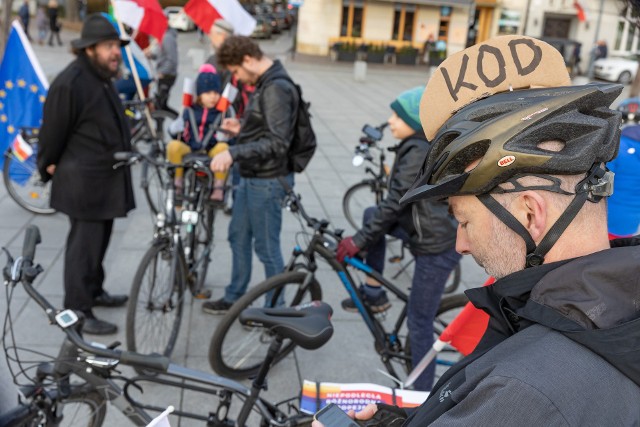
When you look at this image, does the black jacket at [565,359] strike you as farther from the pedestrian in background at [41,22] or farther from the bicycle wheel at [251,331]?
the pedestrian in background at [41,22]

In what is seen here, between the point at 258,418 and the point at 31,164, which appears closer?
the point at 258,418

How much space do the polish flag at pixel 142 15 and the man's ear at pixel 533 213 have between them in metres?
5.17

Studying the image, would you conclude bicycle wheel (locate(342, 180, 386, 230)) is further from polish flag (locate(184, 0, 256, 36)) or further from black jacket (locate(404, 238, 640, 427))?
black jacket (locate(404, 238, 640, 427))

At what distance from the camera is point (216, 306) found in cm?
457

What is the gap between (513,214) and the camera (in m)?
1.33

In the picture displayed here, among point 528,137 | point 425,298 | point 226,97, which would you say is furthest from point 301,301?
point 528,137

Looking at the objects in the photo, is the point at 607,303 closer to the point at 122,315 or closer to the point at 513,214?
the point at 513,214

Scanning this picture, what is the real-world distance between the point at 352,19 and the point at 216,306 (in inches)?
1078

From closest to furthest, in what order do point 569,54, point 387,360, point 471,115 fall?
point 471,115, point 387,360, point 569,54

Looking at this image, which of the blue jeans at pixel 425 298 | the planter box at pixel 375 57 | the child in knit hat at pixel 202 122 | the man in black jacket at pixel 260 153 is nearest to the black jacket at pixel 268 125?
the man in black jacket at pixel 260 153

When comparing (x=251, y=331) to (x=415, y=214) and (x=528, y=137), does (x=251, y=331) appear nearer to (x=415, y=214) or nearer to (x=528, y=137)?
(x=415, y=214)

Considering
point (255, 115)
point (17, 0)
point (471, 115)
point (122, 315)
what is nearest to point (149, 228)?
point (122, 315)

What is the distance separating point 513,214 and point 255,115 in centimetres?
290

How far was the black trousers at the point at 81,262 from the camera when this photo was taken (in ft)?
13.4
